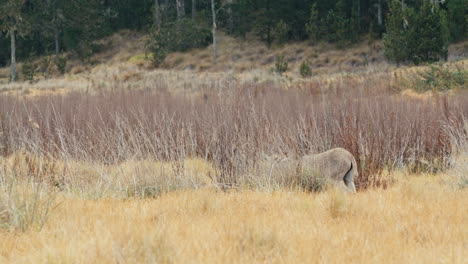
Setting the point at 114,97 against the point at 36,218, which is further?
the point at 114,97

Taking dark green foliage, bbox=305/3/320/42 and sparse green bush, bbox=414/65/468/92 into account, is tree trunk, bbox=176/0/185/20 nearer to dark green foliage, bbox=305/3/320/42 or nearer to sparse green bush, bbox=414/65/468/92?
dark green foliage, bbox=305/3/320/42

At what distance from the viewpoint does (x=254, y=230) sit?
3.02 metres

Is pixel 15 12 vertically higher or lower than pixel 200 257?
higher

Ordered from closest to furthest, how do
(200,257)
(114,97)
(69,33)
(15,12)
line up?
(200,257) → (114,97) → (15,12) → (69,33)

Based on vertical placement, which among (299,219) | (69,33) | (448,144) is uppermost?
(69,33)

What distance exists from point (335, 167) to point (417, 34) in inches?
642

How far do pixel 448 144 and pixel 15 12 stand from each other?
30.9 meters

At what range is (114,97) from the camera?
1198 centimetres

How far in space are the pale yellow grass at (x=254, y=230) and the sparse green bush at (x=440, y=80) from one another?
1082 cm

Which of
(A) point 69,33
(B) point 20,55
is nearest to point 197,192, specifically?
(A) point 69,33

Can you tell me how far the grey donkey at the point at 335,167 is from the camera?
5012mm

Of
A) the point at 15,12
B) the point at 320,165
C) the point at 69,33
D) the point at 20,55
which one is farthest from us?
the point at 20,55

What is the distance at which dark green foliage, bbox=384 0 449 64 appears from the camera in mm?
19297

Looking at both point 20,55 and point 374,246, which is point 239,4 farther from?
point 374,246
